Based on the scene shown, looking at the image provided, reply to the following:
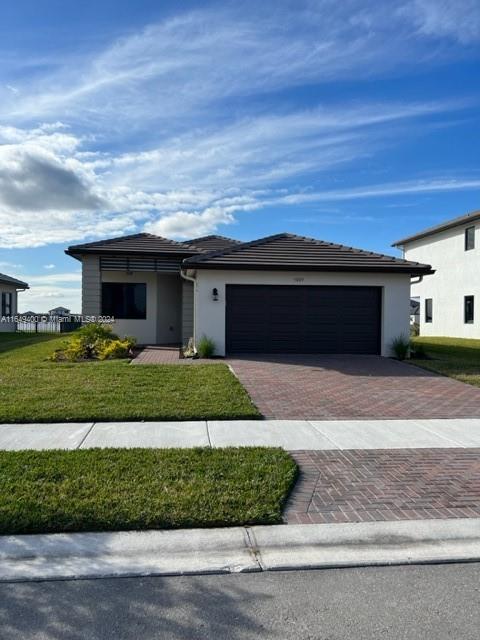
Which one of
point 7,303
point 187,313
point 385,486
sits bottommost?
point 385,486

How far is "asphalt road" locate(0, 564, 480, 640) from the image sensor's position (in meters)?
2.84

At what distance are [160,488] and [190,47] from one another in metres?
10.2

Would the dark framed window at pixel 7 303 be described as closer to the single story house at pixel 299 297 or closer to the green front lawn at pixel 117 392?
the single story house at pixel 299 297

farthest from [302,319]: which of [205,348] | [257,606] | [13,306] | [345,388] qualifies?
[13,306]

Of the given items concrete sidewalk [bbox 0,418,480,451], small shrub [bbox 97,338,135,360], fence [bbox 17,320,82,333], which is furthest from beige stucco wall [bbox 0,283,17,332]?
concrete sidewalk [bbox 0,418,480,451]

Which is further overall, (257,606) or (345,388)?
(345,388)

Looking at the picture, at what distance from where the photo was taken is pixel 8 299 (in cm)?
→ 3164

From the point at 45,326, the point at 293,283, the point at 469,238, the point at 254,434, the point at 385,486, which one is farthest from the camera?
the point at 45,326

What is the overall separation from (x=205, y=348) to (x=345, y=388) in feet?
17.9

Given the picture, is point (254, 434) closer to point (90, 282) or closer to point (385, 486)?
point (385, 486)

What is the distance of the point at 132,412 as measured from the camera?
25.5 feet

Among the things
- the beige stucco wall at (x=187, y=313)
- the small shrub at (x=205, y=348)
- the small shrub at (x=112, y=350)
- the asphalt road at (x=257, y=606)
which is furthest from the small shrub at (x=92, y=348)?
the asphalt road at (x=257, y=606)

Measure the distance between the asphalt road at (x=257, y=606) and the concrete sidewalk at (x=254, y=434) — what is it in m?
2.84

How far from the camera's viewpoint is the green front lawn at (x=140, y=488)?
413 centimetres
